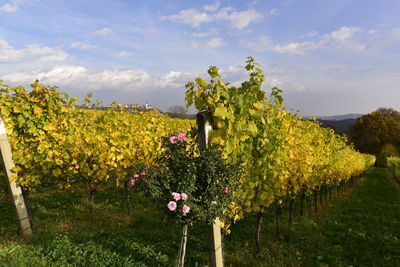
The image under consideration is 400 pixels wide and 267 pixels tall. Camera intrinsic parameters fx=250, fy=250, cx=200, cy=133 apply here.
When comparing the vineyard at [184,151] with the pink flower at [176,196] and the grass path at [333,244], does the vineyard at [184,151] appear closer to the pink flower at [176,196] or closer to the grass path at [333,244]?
the pink flower at [176,196]

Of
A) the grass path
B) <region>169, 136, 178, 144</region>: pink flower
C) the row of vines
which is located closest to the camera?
<region>169, 136, 178, 144</region>: pink flower

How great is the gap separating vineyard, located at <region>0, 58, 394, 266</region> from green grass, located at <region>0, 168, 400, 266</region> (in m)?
0.38

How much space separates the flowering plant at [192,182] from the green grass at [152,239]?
1.54ft

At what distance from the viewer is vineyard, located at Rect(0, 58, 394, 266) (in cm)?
338

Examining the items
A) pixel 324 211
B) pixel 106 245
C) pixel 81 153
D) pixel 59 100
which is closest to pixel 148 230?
pixel 106 245

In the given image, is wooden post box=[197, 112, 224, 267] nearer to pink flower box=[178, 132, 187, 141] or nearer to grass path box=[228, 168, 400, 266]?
pink flower box=[178, 132, 187, 141]

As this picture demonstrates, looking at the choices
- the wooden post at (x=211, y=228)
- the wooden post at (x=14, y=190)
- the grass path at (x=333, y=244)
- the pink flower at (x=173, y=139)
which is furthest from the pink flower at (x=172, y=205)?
the wooden post at (x=14, y=190)

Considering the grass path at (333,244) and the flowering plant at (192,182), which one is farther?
the grass path at (333,244)

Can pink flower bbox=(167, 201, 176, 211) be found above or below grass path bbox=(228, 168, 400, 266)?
above

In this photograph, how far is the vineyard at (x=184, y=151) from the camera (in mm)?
3375

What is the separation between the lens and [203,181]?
3506 millimetres

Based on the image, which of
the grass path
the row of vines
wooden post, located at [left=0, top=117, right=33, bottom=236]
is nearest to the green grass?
the grass path

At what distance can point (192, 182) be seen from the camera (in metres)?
3.39

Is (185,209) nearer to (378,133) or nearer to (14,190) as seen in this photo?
(14,190)
